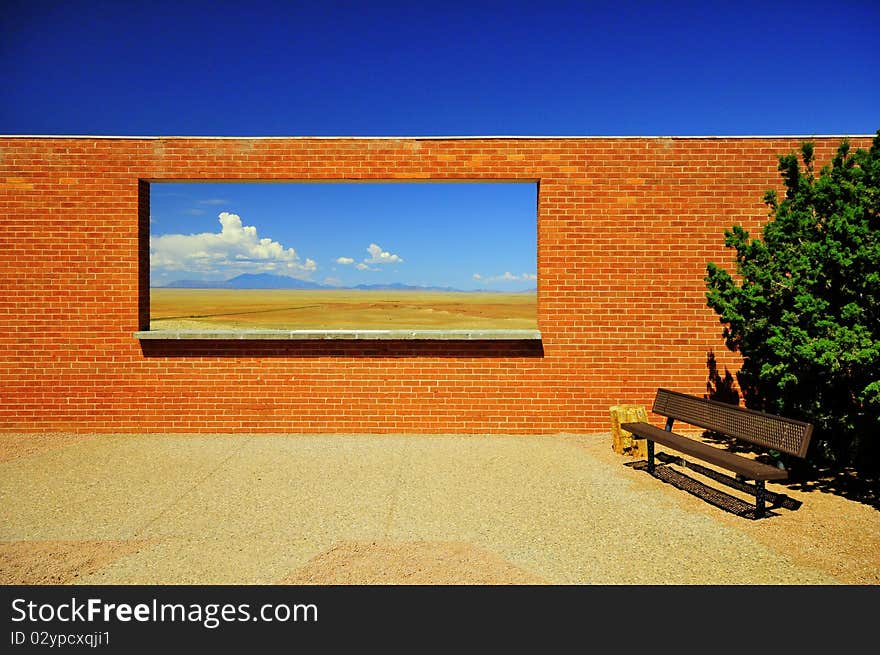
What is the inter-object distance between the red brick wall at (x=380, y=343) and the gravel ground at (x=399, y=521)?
81 cm

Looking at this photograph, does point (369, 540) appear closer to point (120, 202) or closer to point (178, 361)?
point (178, 361)

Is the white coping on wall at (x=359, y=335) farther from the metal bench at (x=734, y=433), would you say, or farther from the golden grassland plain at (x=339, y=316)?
the golden grassland plain at (x=339, y=316)

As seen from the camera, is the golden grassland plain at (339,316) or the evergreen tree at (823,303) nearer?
the evergreen tree at (823,303)

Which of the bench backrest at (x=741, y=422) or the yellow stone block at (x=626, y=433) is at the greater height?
the bench backrest at (x=741, y=422)

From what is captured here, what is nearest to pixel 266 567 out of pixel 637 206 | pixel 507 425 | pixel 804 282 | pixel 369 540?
pixel 369 540

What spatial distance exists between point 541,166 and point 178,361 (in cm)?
542

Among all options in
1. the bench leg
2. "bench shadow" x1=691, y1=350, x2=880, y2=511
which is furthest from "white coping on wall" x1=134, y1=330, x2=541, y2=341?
the bench leg

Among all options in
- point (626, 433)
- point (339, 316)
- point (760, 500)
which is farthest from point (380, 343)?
point (339, 316)

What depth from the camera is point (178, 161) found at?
7840 millimetres

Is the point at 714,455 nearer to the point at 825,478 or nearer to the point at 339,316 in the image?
the point at 825,478

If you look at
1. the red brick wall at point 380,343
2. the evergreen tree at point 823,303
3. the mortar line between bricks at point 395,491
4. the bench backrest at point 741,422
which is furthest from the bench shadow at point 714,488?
the mortar line between bricks at point 395,491

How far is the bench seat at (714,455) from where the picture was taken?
191 inches
